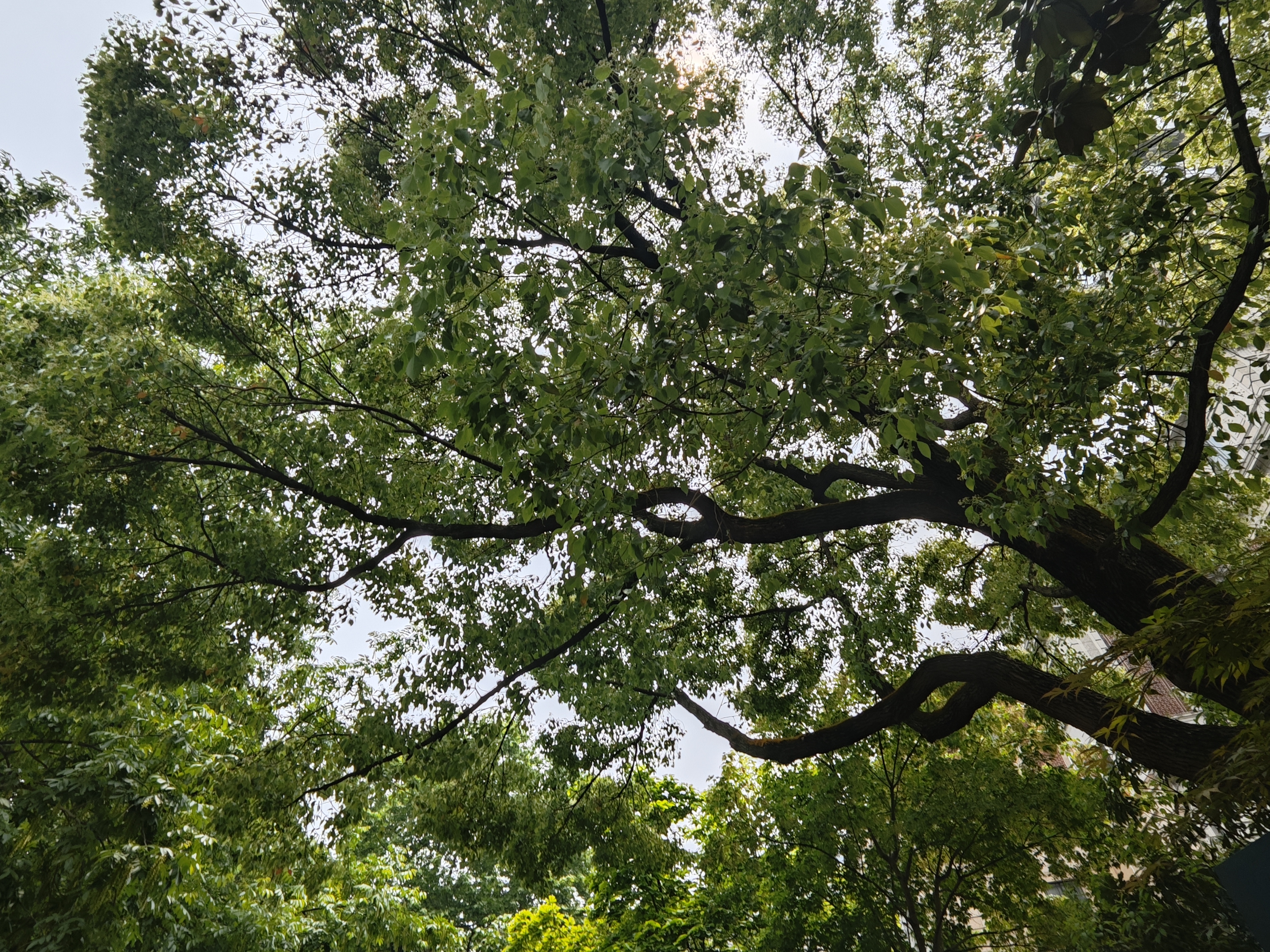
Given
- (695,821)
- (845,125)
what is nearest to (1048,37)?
(845,125)

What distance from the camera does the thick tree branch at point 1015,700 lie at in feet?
16.8

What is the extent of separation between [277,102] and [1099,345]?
297 inches

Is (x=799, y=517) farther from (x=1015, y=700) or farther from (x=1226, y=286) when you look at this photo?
(x=1226, y=286)

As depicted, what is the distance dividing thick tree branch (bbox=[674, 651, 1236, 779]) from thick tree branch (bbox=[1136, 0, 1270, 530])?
1.45 meters

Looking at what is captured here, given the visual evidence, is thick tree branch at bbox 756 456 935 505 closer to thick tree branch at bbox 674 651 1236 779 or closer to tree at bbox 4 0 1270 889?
tree at bbox 4 0 1270 889

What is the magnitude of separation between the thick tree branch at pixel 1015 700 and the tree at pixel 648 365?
0.11 feet

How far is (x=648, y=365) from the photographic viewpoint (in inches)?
153

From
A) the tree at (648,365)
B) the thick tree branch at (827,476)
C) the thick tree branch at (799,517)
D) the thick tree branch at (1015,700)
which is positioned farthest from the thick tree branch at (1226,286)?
the thick tree branch at (827,476)

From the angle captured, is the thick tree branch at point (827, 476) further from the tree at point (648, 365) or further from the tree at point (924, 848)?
the tree at point (924, 848)

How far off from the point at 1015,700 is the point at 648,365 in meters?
5.01

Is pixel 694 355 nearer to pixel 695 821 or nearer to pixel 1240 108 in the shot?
pixel 1240 108

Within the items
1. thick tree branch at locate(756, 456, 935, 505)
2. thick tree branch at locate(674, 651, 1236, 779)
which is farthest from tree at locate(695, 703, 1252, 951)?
thick tree branch at locate(756, 456, 935, 505)

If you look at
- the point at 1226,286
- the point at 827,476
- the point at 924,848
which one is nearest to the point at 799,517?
the point at 827,476

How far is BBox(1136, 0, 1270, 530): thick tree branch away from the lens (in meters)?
3.52
